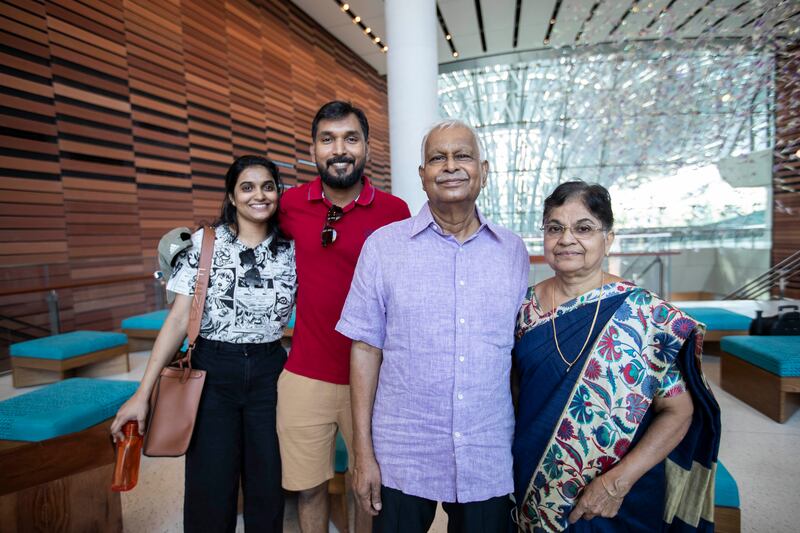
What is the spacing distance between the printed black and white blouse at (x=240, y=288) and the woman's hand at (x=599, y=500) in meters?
1.14

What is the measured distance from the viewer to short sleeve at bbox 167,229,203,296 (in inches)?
61.4

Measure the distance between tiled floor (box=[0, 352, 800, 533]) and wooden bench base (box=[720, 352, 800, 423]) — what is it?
7cm

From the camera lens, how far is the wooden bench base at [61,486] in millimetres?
1564

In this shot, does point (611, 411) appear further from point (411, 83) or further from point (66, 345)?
point (66, 345)

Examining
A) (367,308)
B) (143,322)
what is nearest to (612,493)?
(367,308)

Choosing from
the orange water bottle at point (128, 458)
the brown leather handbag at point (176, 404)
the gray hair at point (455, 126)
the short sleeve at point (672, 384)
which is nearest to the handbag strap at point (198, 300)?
the brown leather handbag at point (176, 404)

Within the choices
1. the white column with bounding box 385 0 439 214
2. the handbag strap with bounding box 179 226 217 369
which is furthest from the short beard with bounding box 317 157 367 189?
the white column with bounding box 385 0 439 214

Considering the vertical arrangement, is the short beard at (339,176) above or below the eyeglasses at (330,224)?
above

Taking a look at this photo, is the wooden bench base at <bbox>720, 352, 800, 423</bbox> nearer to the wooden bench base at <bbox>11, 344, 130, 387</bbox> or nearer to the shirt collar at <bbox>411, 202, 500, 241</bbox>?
the shirt collar at <bbox>411, 202, 500, 241</bbox>

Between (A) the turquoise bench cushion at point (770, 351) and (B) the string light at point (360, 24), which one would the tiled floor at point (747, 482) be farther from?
(B) the string light at point (360, 24)

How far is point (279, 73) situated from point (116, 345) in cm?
593

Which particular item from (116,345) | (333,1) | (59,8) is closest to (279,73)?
(333,1)

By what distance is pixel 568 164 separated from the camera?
44.0 feet

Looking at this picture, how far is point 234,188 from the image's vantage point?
1663 mm
